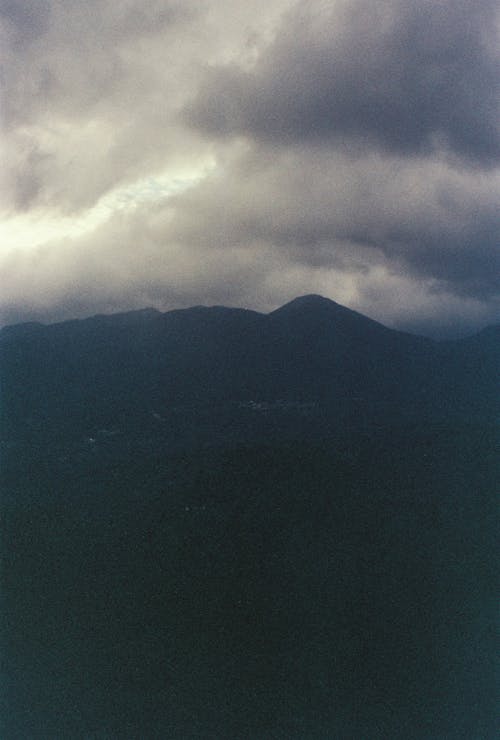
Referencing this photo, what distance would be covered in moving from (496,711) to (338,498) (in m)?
40.5

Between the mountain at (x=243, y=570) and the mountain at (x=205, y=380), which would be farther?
the mountain at (x=205, y=380)

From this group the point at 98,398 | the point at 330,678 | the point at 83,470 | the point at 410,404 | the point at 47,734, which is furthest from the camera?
the point at 410,404

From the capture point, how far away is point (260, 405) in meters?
156

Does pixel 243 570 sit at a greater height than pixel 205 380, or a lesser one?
lesser

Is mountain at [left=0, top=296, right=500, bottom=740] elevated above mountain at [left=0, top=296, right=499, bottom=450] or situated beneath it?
situated beneath

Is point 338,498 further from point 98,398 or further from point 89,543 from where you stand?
point 98,398

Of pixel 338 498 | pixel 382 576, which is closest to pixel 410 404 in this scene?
pixel 338 498

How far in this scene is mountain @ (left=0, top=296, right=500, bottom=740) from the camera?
59.0 m

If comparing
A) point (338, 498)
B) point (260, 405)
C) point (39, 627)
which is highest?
point (260, 405)

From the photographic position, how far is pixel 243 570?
3118 inches

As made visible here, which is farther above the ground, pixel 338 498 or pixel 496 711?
pixel 338 498

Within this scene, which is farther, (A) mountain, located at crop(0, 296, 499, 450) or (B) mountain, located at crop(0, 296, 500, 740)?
(A) mountain, located at crop(0, 296, 499, 450)

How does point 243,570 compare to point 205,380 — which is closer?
point 243,570

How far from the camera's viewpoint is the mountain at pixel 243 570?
2322 inches
